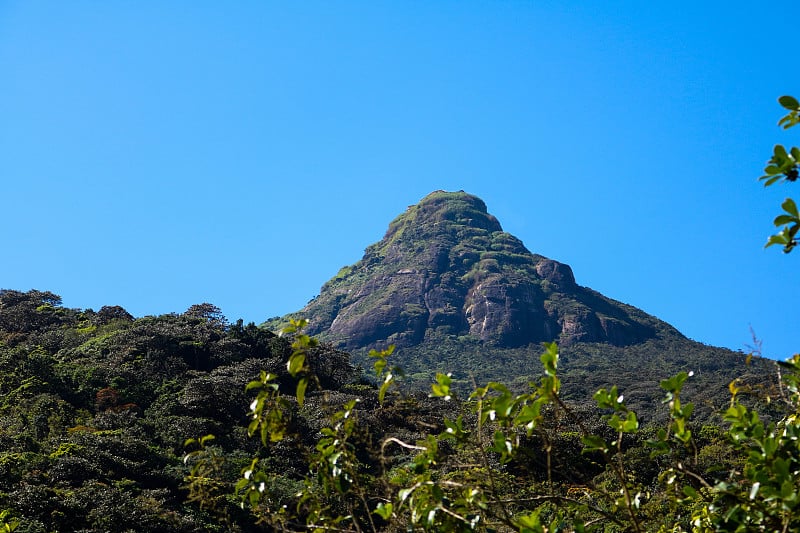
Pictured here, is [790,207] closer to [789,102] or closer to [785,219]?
[785,219]

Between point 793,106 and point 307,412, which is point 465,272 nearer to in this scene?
point 307,412

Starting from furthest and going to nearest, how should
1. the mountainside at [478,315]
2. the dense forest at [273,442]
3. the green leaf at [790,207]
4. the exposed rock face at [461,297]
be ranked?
1. the exposed rock face at [461,297]
2. the mountainside at [478,315]
3. the dense forest at [273,442]
4. the green leaf at [790,207]

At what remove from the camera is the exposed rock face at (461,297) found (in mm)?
94812

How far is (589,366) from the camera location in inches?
3039

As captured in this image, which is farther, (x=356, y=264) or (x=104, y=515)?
(x=356, y=264)

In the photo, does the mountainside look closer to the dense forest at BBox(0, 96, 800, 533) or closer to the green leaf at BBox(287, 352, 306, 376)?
the dense forest at BBox(0, 96, 800, 533)

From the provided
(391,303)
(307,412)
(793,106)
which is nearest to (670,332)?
(391,303)

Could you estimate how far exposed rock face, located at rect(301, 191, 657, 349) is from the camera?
94812mm

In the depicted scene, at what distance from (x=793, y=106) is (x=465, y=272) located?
105415 millimetres

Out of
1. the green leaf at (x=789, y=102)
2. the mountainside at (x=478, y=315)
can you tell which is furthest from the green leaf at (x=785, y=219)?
the mountainside at (x=478, y=315)

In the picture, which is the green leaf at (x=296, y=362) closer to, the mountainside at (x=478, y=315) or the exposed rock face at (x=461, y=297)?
the mountainside at (x=478, y=315)

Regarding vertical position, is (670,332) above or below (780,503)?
above

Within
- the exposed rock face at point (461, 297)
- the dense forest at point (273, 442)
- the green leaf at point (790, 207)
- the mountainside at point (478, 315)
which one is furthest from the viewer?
the exposed rock face at point (461, 297)

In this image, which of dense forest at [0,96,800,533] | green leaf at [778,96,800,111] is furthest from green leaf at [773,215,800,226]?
green leaf at [778,96,800,111]
